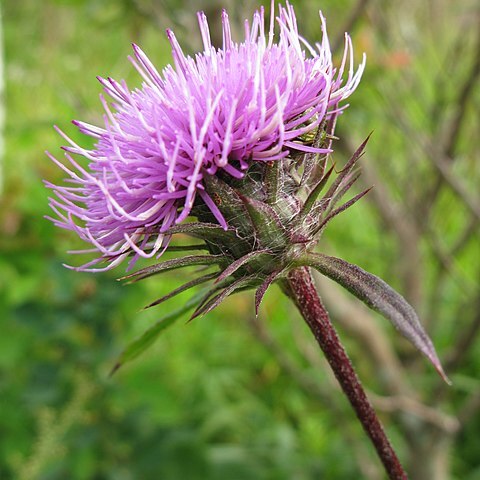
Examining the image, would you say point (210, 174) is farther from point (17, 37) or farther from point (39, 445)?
point (17, 37)

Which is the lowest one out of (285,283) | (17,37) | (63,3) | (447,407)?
(447,407)

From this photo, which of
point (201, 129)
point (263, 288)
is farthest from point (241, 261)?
point (201, 129)

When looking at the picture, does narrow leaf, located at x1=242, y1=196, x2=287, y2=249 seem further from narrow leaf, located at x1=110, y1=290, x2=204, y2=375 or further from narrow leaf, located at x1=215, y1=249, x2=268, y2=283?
narrow leaf, located at x1=110, y1=290, x2=204, y2=375

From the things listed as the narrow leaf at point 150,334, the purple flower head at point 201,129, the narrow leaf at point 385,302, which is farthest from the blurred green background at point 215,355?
the narrow leaf at point 385,302

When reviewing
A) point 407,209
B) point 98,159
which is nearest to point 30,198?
point 98,159

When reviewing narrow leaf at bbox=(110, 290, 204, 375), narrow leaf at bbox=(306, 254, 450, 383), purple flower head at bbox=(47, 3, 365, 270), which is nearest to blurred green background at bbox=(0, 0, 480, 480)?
narrow leaf at bbox=(110, 290, 204, 375)

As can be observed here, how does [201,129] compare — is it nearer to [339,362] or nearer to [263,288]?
[263,288]
